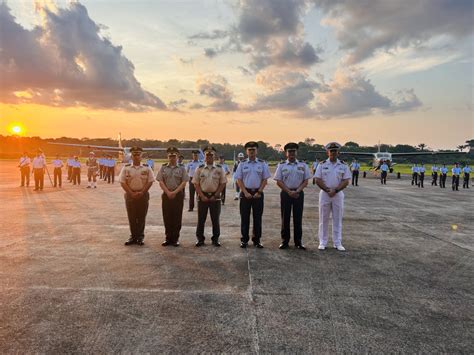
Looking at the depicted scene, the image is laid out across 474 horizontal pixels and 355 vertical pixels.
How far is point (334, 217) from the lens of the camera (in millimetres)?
6520

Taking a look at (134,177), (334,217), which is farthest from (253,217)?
(134,177)

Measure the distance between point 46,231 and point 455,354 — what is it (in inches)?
303

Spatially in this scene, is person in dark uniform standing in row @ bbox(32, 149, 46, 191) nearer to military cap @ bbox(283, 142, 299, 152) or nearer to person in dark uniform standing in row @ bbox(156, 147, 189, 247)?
person in dark uniform standing in row @ bbox(156, 147, 189, 247)

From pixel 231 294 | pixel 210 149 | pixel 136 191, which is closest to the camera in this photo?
pixel 231 294

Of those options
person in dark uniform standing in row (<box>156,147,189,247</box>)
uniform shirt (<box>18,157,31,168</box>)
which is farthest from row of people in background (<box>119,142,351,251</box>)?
uniform shirt (<box>18,157,31,168</box>)

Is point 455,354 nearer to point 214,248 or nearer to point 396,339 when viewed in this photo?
point 396,339

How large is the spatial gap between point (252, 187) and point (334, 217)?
1.72 m

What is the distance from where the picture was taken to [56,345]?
2896mm

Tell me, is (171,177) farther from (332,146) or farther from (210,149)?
(332,146)

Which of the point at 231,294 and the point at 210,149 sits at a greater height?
the point at 210,149

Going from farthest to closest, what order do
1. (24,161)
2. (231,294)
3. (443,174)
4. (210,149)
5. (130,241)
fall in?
(443,174) → (24,161) → (210,149) → (130,241) → (231,294)

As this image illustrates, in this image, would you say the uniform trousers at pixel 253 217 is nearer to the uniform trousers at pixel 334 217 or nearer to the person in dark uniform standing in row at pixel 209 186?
the person in dark uniform standing in row at pixel 209 186

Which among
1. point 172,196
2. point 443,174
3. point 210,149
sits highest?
point 210,149

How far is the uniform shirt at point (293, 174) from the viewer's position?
652 cm
